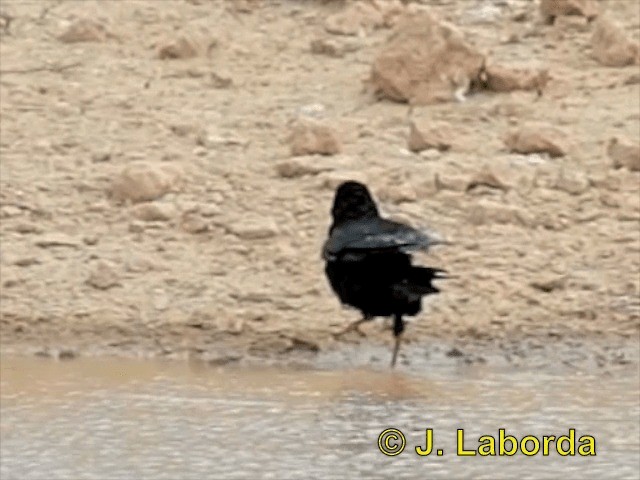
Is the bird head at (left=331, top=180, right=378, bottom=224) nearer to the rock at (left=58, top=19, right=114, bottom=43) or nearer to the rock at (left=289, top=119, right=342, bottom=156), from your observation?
the rock at (left=289, top=119, right=342, bottom=156)

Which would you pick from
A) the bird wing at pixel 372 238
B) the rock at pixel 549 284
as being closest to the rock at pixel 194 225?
the bird wing at pixel 372 238

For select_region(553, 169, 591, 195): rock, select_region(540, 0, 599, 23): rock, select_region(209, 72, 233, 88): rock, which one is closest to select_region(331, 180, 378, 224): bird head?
select_region(553, 169, 591, 195): rock

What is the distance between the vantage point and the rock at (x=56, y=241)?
26.5 feet

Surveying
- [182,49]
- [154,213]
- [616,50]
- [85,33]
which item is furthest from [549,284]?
[85,33]

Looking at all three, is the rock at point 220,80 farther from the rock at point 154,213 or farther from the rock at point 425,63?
the rock at point 154,213

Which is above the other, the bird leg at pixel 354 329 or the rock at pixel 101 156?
the rock at pixel 101 156

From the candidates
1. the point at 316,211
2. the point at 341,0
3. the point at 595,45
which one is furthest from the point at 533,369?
the point at 341,0

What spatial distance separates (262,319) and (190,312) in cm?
28

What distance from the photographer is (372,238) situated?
23.2ft

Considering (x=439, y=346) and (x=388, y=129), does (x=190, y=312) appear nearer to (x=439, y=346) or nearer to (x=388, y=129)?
(x=439, y=346)

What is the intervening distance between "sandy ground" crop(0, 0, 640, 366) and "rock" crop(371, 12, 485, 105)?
74mm

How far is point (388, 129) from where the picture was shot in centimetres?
912

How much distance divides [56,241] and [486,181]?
1833 millimetres

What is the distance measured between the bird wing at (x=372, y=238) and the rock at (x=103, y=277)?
3.09 ft
